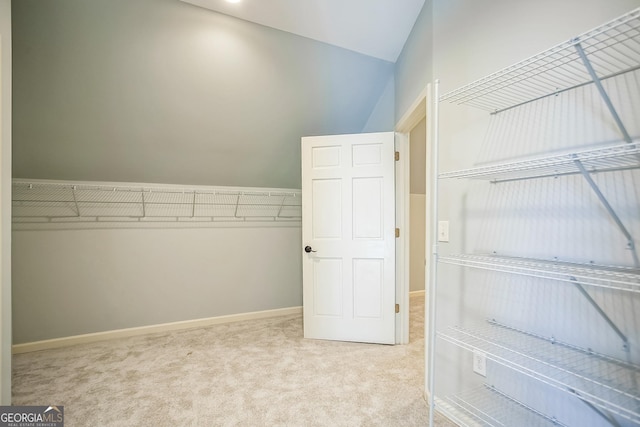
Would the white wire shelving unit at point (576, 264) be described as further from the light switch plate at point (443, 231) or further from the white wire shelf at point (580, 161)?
the light switch plate at point (443, 231)

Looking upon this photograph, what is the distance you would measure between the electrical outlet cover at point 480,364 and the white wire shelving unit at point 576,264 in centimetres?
9

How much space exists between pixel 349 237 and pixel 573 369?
6.39ft

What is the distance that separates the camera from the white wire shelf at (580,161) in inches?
32.5

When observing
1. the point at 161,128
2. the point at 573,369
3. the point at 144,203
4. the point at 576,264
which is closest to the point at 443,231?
the point at 576,264

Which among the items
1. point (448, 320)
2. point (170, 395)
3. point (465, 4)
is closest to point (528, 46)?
point (465, 4)

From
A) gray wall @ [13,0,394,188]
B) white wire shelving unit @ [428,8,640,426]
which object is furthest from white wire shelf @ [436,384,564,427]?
gray wall @ [13,0,394,188]

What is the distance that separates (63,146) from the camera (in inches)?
101

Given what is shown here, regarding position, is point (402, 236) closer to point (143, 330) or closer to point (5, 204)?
point (5, 204)

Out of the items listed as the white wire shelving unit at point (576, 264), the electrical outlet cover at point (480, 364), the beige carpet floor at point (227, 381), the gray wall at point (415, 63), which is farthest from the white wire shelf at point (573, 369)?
the gray wall at point (415, 63)

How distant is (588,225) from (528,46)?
2.69 ft

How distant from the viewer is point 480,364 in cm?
150

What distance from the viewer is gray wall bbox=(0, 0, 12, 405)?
135cm

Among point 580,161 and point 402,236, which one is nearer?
point 580,161

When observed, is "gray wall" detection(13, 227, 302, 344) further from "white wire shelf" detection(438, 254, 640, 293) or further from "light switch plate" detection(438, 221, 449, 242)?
"white wire shelf" detection(438, 254, 640, 293)
